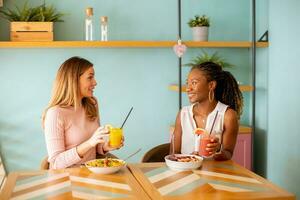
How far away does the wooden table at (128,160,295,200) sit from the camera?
6.23 feet

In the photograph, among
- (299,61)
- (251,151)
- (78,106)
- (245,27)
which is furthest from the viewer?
(245,27)

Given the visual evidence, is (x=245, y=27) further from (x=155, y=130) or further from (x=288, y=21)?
(x=155, y=130)

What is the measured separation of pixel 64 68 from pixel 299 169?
74.4 inches

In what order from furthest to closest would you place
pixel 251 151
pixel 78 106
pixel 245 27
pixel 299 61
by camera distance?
pixel 245 27 → pixel 251 151 → pixel 299 61 → pixel 78 106

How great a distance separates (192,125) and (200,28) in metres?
1.29

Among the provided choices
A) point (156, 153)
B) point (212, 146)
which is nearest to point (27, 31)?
point (156, 153)

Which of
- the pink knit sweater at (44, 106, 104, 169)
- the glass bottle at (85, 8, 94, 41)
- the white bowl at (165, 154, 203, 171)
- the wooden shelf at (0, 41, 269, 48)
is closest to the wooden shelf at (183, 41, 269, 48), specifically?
the wooden shelf at (0, 41, 269, 48)

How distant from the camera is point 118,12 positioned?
3.98 metres

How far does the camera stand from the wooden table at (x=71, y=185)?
1903mm

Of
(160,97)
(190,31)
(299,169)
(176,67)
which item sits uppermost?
(190,31)

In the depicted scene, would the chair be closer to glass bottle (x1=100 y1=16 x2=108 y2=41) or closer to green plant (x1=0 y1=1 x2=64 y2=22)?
glass bottle (x1=100 y1=16 x2=108 y2=41)

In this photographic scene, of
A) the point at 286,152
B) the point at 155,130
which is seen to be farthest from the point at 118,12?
the point at 286,152

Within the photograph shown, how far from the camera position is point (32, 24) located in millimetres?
3605

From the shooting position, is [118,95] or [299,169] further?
[118,95]
